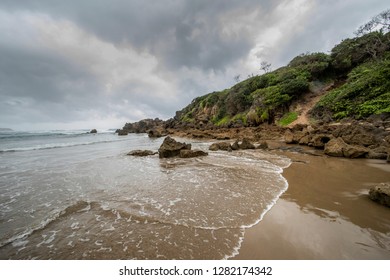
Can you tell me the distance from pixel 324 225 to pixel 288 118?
2502 cm

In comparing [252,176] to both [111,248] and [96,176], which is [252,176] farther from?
[96,176]

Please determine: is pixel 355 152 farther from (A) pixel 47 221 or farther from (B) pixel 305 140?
(A) pixel 47 221

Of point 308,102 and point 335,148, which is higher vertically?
point 308,102

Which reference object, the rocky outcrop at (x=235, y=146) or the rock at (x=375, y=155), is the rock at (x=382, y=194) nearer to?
the rock at (x=375, y=155)

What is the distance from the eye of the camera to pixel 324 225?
134 inches

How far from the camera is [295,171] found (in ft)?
24.2

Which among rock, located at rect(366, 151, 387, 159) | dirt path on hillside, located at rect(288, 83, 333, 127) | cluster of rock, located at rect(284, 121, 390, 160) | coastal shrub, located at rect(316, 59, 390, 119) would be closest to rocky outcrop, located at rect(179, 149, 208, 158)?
cluster of rock, located at rect(284, 121, 390, 160)

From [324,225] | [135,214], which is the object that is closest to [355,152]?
[324,225]

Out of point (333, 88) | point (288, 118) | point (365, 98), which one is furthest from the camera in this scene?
point (333, 88)

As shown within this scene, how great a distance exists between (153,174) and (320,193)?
6030mm

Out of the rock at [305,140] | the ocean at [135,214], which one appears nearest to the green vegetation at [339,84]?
the rock at [305,140]

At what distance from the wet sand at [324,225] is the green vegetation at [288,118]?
2031 centimetres

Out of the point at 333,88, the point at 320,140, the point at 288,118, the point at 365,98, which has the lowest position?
the point at 320,140
